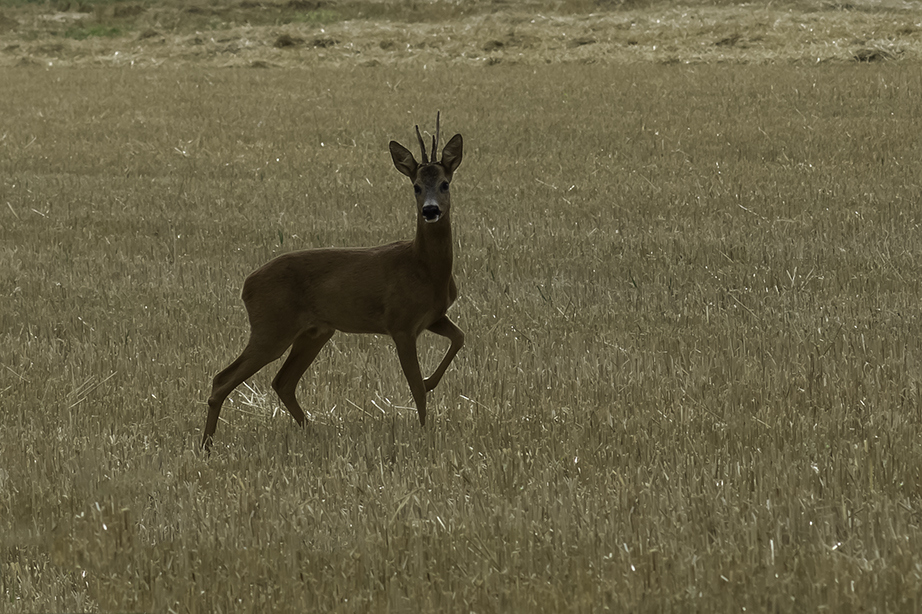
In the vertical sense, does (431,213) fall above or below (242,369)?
above

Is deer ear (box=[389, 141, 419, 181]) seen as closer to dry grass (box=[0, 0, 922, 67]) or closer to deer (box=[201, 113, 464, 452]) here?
deer (box=[201, 113, 464, 452])

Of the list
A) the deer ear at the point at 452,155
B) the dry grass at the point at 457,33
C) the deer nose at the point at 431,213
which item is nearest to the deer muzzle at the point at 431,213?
the deer nose at the point at 431,213

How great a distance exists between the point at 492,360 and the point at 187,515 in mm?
2905

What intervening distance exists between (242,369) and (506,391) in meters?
1.58

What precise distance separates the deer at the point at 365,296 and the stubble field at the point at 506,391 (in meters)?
0.43

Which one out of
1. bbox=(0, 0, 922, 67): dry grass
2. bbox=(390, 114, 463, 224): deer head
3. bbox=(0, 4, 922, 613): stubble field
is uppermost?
bbox=(390, 114, 463, 224): deer head

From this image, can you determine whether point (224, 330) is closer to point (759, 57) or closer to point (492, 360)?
point (492, 360)

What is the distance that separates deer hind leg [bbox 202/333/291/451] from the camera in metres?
5.69

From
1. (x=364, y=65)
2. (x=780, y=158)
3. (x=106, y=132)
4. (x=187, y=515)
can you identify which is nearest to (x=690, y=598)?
(x=187, y=515)

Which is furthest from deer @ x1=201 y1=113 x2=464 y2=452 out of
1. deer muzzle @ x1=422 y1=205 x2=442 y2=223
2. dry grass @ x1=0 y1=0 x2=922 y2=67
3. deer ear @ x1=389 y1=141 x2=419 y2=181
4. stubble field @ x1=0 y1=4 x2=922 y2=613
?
dry grass @ x1=0 y1=0 x2=922 y2=67

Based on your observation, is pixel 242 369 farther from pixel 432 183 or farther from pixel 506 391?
pixel 506 391

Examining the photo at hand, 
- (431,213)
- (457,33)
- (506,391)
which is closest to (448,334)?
(431,213)

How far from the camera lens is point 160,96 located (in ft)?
81.1

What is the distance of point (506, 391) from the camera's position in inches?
264
